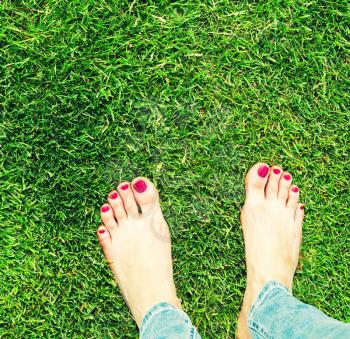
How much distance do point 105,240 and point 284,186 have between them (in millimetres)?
798

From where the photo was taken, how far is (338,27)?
209 centimetres

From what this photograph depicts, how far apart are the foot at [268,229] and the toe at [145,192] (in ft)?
1.27

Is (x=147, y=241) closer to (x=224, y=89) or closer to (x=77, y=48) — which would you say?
(x=224, y=89)

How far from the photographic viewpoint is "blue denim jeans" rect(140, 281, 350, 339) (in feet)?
5.56

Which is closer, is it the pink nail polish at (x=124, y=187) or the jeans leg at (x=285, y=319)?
the jeans leg at (x=285, y=319)

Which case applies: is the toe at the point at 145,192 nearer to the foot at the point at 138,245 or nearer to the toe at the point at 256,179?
the foot at the point at 138,245

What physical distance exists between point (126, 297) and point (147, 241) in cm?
25

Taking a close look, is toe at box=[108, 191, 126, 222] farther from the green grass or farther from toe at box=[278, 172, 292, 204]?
toe at box=[278, 172, 292, 204]

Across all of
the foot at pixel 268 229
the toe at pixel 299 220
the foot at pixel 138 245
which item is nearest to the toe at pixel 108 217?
the foot at pixel 138 245

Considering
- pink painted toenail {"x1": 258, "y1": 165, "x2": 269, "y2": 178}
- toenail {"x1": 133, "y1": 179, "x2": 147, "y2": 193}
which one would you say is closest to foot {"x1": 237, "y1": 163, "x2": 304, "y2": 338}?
pink painted toenail {"x1": 258, "y1": 165, "x2": 269, "y2": 178}

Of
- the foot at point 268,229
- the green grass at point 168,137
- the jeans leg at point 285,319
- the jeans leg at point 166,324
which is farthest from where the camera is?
the foot at point 268,229

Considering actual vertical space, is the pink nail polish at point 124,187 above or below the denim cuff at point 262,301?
above

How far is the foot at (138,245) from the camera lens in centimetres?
206

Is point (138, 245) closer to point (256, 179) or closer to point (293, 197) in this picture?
point (256, 179)
